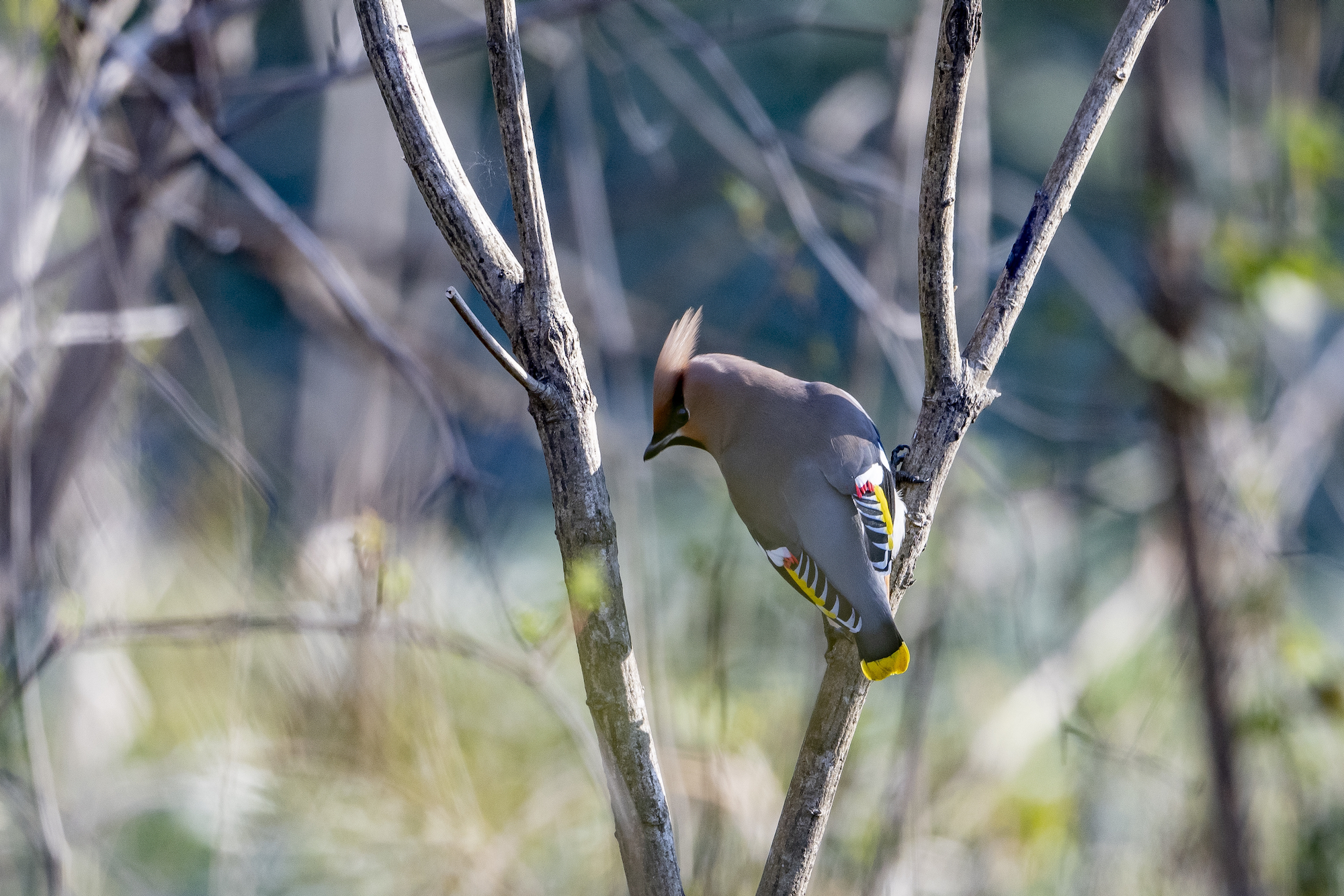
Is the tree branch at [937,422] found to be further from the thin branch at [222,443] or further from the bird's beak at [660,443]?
the thin branch at [222,443]

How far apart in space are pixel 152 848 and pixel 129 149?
1.87m

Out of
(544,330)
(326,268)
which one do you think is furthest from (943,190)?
(326,268)

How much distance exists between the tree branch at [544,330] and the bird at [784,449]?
0.37 m

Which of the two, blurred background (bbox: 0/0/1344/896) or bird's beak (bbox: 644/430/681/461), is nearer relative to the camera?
bird's beak (bbox: 644/430/681/461)

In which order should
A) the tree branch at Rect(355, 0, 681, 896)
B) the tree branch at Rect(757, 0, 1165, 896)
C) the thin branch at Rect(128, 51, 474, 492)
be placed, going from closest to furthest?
the tree branch at Rect(355, 0, 681, 896), the tree branch at Rect(757, 0, 1165, 896), the thin branch at Rect(128, 51, 474, 492)

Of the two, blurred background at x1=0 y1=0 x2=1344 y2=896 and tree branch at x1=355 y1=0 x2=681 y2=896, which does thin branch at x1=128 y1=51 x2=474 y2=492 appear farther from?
tree branch at x1=355 y1=0 x2=681 y2=896

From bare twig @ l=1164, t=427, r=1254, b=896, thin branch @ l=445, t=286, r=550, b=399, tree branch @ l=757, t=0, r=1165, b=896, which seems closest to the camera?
thin branch @ l=445, t=286, r=550, b=399

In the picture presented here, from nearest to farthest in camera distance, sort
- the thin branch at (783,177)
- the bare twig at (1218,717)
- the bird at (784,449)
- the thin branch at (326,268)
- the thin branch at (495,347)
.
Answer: the thin branch at (495,347) < the bird at (784,449) < the thin branch at (326,268) < the thin branch at (783,177) < the bare twig at (1218,717)

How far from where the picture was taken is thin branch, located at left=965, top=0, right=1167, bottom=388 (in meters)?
1.31

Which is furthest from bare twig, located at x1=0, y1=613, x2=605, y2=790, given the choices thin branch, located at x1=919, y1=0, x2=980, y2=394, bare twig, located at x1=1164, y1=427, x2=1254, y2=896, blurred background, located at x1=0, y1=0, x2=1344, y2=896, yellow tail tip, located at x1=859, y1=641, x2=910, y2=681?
bare twig, located at x1=1164, y1=427, x2=1254, y2=896

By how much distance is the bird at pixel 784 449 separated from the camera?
1510 millimetres

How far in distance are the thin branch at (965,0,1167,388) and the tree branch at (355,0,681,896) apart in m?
0.49

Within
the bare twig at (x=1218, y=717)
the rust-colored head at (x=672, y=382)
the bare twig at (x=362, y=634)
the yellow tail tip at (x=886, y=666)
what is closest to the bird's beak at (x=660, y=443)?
the rust-colored head at (x=672, y=382)

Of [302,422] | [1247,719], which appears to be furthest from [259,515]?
[1247,719]
